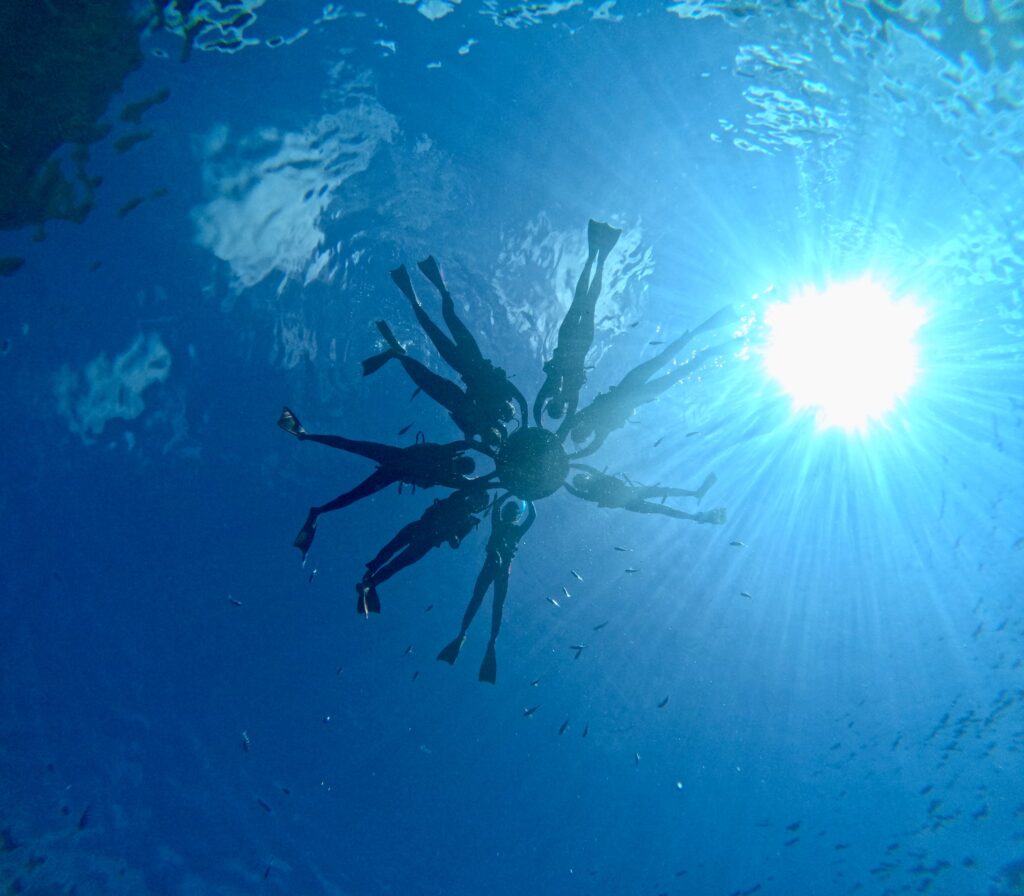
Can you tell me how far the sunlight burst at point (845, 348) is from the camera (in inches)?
433

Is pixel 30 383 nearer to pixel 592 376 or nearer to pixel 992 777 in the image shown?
pixel 592 376

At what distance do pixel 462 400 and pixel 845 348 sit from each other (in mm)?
9646

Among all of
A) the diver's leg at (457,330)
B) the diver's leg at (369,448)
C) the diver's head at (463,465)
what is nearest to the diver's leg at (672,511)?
the diver's head at (463,465)

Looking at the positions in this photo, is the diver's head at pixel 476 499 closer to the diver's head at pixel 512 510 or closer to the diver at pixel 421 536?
the diver at pixel 421 536

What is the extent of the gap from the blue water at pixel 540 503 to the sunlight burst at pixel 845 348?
341mm

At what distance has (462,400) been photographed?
566 cm

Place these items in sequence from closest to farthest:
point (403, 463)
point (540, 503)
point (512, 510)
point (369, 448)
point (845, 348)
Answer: point (369, 448) → point (403, 463) → point (512, 510) → point (845, 348) → point (540, 503)

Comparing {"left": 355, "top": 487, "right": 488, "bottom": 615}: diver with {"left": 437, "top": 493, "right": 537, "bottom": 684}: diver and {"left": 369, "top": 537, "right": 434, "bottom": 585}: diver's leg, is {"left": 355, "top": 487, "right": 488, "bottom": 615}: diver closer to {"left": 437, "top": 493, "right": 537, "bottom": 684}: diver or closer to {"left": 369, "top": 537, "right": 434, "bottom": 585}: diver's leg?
{"left": 369, "top": 537, "right": 434, "bottom": 585}: diver's leg

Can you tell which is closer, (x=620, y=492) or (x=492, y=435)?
(x=492, y=435)

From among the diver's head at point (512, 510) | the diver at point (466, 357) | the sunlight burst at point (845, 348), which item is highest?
the sunlight burst at point (845, 348)

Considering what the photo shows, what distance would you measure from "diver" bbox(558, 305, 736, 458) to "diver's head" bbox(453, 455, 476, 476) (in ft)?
3.12

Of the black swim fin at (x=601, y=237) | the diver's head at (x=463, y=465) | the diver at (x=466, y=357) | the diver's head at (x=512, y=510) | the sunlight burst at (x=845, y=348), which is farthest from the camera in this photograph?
the sunlight burst at (x=845, y=348)

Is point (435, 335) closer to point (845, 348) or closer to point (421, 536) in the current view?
point (421, 536)

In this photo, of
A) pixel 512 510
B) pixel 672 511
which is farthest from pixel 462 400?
pixel 672 511
